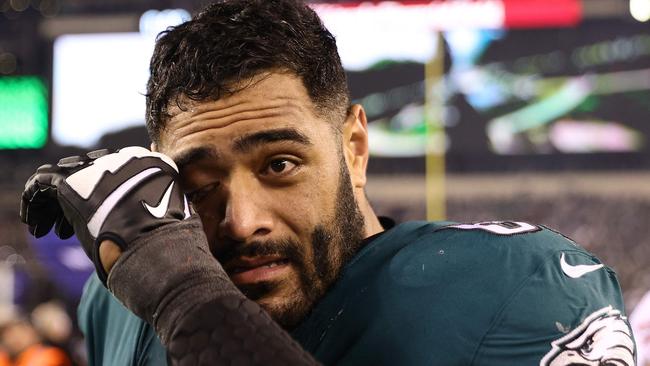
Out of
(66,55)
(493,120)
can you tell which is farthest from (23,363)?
(493,120)

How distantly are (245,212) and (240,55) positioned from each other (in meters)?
0.18

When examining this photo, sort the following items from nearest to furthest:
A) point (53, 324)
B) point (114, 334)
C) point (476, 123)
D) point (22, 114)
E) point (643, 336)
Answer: point (114, 334) < point (643, 336) < point (53, 324) < point (476, 123) < point (22, 114)

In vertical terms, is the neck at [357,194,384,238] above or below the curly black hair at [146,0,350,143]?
below

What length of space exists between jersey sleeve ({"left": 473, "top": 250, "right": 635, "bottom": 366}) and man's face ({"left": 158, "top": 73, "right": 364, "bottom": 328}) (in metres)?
0.22

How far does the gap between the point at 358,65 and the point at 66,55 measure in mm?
1647

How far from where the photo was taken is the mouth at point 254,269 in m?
0.94

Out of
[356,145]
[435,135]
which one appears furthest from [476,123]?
[356,145]

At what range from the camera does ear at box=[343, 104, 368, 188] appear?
1.12m

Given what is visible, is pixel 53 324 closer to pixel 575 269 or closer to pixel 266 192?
pixel 266 192

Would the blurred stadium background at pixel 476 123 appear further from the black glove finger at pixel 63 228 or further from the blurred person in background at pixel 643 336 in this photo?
the black glove finger at pixel 63 228

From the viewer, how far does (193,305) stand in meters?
0.77

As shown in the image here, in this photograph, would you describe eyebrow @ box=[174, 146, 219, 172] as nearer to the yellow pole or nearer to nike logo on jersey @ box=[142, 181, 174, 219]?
nike logo on jersey @ box=[142, 181, 174, 219]

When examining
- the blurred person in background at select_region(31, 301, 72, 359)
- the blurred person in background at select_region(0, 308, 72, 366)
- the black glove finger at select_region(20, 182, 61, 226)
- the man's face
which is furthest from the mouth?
the blurred person in background at select_region(31, 301, 72, 359)

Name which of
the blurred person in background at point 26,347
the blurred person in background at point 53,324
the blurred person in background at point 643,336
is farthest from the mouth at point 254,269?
the blurred person in background at point 53,324
